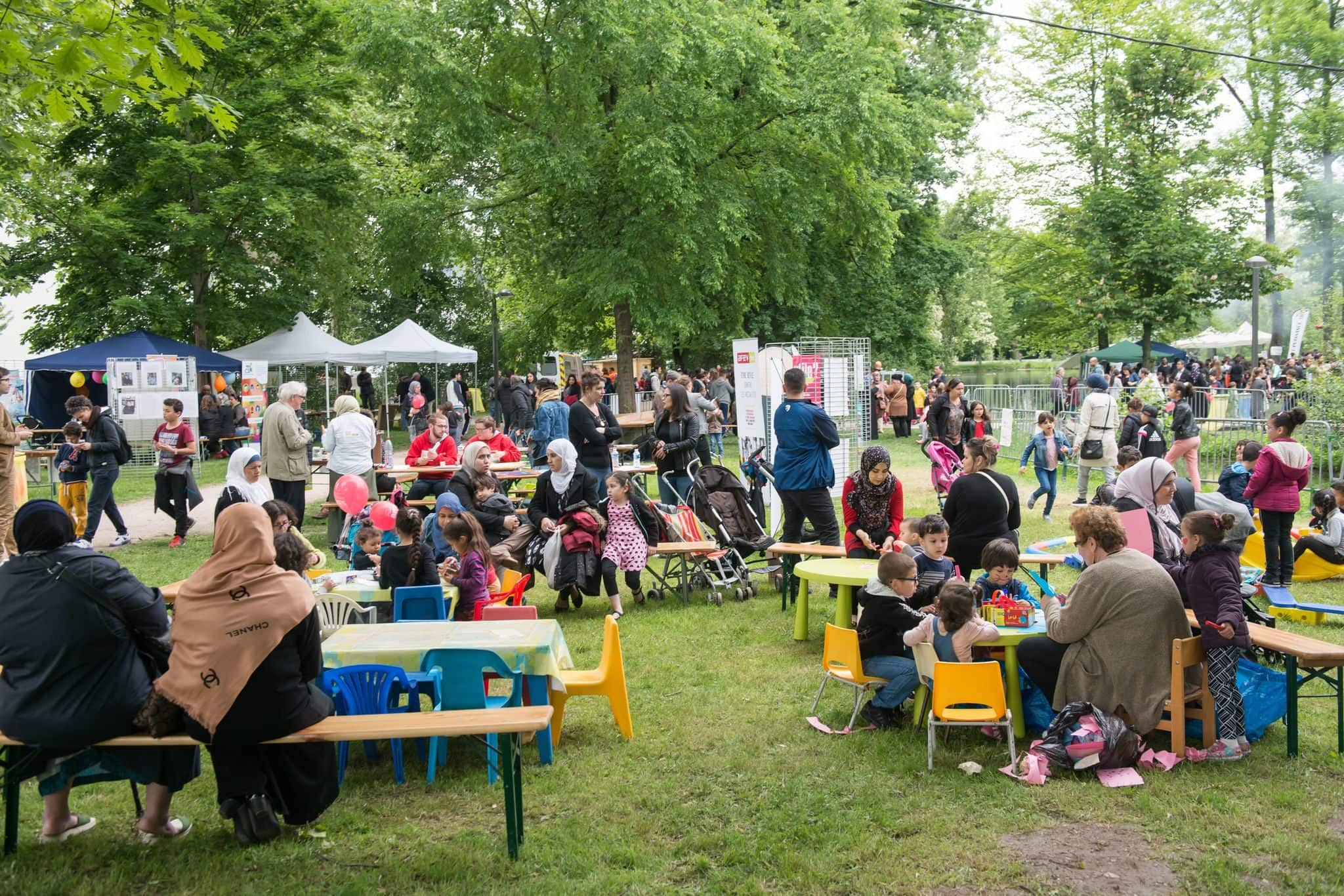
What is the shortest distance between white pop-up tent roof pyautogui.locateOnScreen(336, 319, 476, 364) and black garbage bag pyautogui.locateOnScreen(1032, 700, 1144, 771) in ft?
66.0

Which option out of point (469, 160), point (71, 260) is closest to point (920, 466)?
point (469, 160)

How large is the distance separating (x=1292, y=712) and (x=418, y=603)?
473cm

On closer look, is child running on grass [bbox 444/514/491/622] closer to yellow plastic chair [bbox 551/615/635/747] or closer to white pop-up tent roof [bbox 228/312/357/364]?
yellow plastic chair [bbox 551/615/635/747]

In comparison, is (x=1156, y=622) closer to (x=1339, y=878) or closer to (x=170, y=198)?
(x=1339, y=878)

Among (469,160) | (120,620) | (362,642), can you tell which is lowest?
(362,642)

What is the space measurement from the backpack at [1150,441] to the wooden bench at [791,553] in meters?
5.18

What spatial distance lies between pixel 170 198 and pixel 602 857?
2293cm

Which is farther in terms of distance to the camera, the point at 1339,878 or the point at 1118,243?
the point at 1118,243

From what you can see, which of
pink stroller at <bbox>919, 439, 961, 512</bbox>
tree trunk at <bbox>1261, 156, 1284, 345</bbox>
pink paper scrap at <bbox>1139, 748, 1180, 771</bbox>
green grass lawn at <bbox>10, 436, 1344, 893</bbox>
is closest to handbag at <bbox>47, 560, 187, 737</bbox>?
green grass lawn at <bbox>10, 436, 1344, 893</bbox>

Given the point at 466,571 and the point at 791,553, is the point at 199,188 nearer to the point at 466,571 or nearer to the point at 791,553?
the point at 791,553

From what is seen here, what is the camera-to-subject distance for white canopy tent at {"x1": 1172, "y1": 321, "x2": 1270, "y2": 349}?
46.1 meters

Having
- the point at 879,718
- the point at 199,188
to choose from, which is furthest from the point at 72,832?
the point at 199,188

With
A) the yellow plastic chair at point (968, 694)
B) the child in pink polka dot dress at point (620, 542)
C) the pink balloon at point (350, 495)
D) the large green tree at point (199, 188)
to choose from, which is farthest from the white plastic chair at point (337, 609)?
the large green tree at point (199, 188)

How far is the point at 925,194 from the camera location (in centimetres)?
3225
